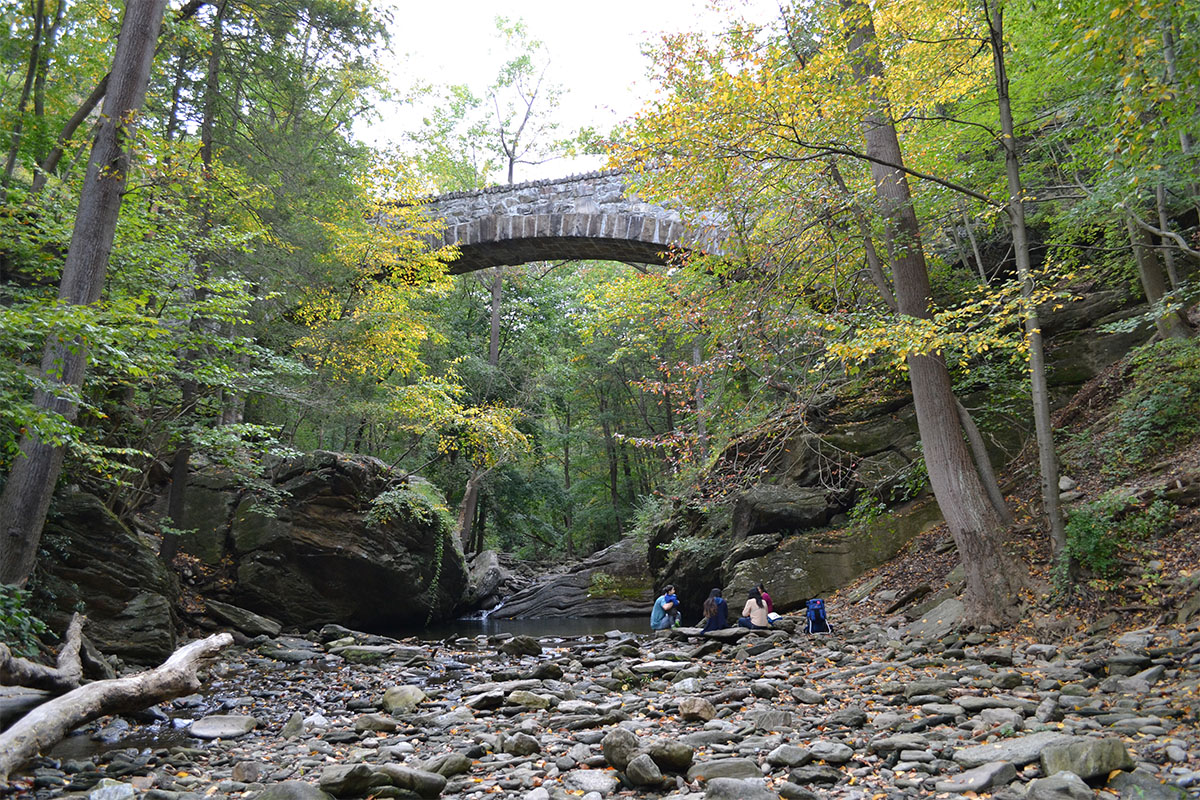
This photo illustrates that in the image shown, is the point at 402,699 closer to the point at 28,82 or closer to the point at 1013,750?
the point at 1013,750

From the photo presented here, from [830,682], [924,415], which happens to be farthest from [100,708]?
[924,415]

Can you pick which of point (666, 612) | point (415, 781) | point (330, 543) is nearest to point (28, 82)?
point (330, 543)

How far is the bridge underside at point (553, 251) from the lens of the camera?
57.5 feet

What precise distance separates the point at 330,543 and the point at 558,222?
9.31m

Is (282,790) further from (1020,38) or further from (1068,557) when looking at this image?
(1020,38)

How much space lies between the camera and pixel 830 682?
20.8ft

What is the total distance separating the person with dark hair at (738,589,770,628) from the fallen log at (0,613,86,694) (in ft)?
26.4

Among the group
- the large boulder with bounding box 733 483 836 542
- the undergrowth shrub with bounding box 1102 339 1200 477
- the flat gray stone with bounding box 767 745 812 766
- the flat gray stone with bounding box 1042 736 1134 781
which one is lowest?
the flat gray stone with bounding box 767 745 812 766

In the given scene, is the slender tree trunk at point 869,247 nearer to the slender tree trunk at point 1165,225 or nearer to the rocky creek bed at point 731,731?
the slender tree trunk at point 1165,225

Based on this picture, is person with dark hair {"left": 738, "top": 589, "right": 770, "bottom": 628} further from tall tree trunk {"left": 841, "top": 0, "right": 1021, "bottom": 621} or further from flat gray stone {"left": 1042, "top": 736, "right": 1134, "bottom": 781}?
flat gray stone {"left": 1042, "top": 736, "right": 1134, "bottom": 781}

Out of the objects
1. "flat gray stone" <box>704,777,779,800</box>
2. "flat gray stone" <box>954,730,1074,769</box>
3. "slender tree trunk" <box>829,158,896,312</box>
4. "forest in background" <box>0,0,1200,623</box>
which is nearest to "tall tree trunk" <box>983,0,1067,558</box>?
"forest in background" <box>0,0,1200,623</box>

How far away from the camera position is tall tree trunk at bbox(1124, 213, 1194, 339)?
848 cm

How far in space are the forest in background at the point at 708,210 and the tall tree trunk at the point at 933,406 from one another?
4 cm

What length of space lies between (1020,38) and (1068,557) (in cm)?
675
